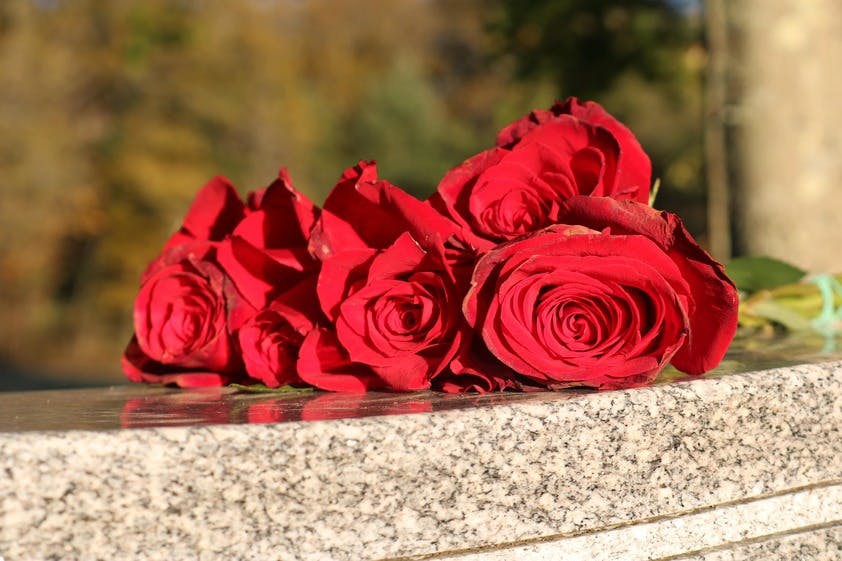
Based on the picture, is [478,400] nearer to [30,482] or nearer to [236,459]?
[236,459]

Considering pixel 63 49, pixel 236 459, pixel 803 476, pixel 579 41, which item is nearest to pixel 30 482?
pixel 236 459

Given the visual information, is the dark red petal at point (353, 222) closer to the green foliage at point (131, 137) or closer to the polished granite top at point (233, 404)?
the polished granite top at point (233, 404)

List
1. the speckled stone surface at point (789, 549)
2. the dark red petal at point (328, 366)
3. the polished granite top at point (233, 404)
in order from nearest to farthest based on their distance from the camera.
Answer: the polished granite top at point (233, 404), the speckled stone surface at point (789, 549), the dark red petal at point (328, 366)

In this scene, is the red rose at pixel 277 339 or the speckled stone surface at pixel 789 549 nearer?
the speckled stone surface at pixel 789 549

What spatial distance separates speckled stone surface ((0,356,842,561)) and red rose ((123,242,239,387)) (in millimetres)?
386

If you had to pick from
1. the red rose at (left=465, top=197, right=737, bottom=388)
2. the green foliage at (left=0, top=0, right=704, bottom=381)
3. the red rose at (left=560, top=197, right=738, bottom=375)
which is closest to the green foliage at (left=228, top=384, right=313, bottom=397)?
the red rose at (left=465, top=197, right=737, bottom=388)

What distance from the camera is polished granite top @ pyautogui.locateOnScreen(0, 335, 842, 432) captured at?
1.35m

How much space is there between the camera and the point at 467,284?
5.26 ft

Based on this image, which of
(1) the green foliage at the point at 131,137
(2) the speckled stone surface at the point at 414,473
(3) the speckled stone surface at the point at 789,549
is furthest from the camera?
(1) the green foliage at the point at 131,137

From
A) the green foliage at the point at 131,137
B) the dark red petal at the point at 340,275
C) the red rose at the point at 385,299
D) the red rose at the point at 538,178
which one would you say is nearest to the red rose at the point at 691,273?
the red rose at the point at 538,178

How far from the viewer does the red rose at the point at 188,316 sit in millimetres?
1880

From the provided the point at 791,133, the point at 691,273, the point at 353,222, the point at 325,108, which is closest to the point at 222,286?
the point at 353,222

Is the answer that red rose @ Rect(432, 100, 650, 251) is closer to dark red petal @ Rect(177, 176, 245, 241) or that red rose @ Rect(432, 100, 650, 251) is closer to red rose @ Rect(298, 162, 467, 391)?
red rose @ Rect(298, 162, 467, 391)

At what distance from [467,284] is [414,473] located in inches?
16.8
